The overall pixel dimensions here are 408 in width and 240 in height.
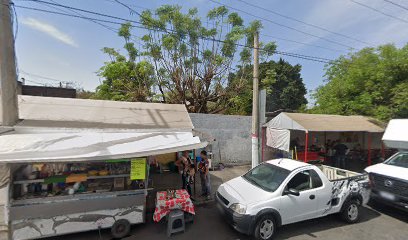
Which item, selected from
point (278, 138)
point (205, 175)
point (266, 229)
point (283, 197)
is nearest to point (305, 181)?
point (283, 197)

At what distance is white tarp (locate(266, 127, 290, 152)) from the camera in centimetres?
1041

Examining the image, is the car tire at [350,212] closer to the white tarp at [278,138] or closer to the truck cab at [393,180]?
the truck cab at [393,180]

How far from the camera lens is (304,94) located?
109 ft

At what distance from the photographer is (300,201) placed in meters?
5.61

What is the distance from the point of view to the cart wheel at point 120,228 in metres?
5.30

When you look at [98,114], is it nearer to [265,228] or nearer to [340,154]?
[265,228]

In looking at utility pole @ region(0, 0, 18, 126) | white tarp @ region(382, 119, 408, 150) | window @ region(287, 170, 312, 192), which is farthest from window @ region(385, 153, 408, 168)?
utility pole @ region(0, 0, 18, 126)

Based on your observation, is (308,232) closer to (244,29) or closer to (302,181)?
(302,181)

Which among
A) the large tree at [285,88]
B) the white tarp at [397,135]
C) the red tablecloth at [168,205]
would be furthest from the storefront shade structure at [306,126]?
the large tree at [285,88]

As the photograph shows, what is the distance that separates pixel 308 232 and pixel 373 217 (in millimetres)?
2669

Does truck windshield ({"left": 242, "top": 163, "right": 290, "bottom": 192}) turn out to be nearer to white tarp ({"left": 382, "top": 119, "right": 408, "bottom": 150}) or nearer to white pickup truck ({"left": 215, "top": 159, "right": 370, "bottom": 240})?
white pickup truck ({"left": 215, "top": 159, "right": 370, "bottom": 240})

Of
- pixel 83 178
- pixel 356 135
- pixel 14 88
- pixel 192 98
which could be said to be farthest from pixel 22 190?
pixel 356 135

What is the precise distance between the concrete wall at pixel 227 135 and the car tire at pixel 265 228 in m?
6.50

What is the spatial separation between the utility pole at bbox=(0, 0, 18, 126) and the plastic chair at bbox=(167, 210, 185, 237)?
4604 millimetres
